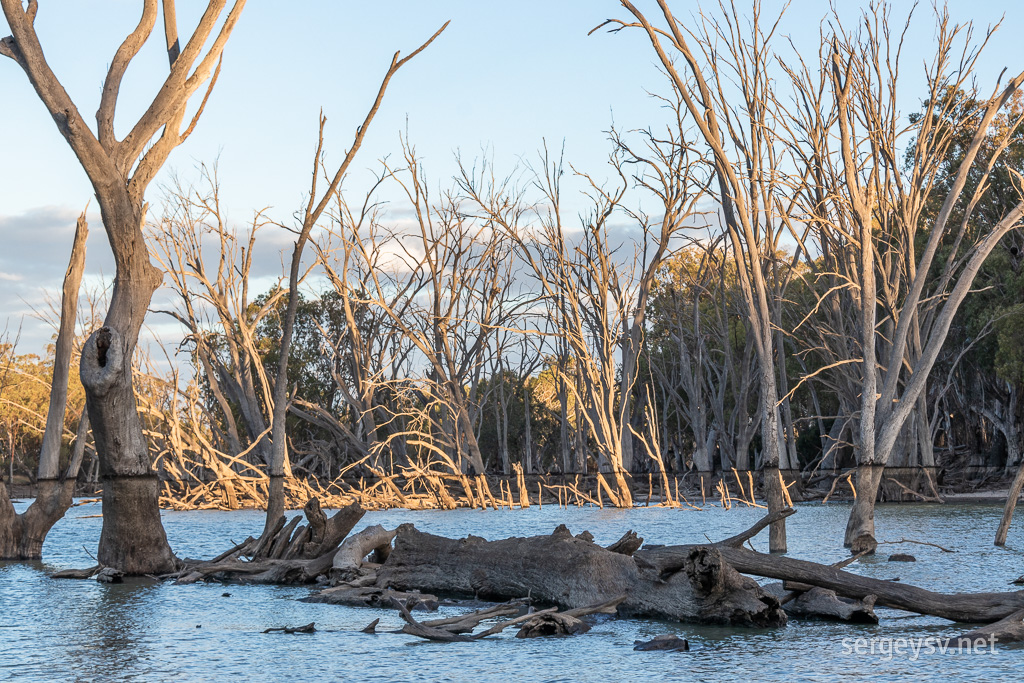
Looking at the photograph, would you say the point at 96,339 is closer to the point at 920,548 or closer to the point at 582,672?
the point at 582,672

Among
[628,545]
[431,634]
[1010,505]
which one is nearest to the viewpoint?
[431,634]

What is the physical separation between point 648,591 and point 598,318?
74.5ft

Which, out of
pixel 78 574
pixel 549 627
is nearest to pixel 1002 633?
pixel 549 627

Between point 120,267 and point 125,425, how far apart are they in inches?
76.6

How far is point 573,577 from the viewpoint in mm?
9203

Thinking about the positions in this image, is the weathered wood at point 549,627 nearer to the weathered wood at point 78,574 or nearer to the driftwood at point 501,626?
the driftwood at point 501,626

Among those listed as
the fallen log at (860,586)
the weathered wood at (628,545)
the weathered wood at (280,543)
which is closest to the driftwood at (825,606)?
the fallen log at (860,586)

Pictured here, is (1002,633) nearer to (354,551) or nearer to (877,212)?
(354,551)

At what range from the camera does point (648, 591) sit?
28.7ft

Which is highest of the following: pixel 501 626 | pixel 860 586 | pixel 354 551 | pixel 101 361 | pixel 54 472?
pixel 101 361

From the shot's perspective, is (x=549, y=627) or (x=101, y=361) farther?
(x=101, y=361)

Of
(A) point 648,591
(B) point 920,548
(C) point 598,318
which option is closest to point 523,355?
(C) point 598,318

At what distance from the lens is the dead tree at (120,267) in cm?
1209

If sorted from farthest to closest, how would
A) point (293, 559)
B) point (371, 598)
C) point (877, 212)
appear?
point (877, 212) < point (293, 559) < point (371, 598)
